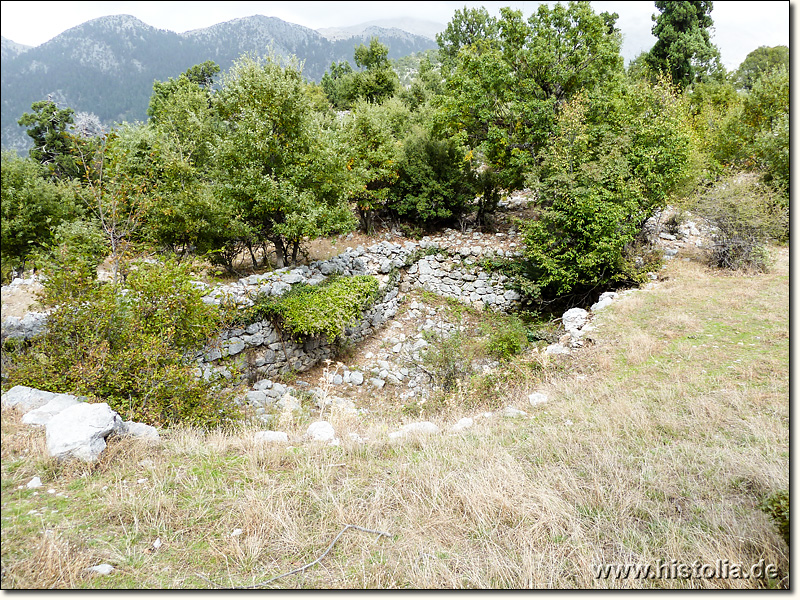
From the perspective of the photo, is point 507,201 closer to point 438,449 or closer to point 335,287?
point 335,287

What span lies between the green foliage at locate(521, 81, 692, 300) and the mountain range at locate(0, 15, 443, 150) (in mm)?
6473

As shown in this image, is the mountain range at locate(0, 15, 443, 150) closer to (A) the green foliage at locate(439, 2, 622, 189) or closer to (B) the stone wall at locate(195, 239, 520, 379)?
(B) the stone wall at locate(195, 239, 520, 379)

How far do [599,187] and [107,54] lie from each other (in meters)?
10.5

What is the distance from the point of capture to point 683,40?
24.0m

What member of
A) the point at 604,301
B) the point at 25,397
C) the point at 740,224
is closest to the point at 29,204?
the point at 25,397

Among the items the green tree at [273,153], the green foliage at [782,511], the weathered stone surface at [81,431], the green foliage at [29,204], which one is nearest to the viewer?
the green foliage at [782,511]

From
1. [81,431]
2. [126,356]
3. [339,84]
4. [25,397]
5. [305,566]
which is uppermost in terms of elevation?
[339,84]

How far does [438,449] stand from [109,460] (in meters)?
3.15

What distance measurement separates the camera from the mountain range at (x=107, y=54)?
3.83 metres

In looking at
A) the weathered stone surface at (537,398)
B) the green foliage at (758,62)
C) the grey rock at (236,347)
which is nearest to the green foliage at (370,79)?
the grey rock at (236,347)

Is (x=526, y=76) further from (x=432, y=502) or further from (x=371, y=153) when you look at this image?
(x=432, y=502)

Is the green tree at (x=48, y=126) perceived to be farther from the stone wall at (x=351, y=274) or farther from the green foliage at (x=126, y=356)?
the stone wall at (x=351, y=274)

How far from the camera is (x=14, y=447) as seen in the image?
3668mm
